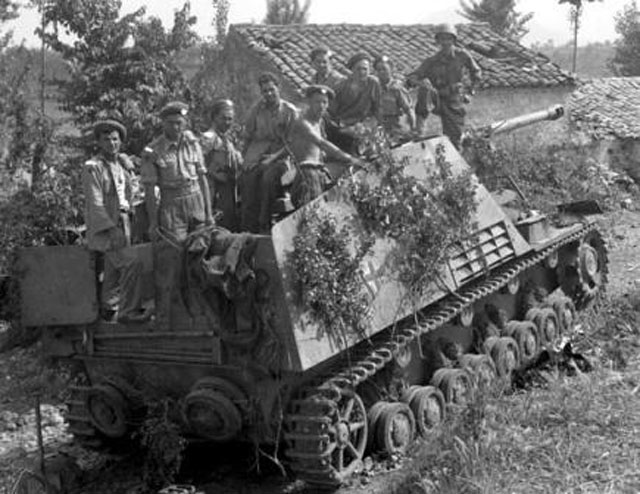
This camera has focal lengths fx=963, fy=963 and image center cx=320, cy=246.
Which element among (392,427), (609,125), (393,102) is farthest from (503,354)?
(609,125)

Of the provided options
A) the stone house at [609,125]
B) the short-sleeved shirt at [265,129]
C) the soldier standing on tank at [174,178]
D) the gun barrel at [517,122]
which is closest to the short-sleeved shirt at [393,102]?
the gun barrel at [517,122]

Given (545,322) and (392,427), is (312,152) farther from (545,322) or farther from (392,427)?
(545,322)

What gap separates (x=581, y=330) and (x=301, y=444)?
14.3ft

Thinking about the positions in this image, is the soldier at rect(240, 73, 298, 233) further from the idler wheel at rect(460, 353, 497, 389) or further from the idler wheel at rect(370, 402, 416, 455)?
the idler wheel at rect(460, 353, 497, 389)

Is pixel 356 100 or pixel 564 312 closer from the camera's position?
pixel 356 100

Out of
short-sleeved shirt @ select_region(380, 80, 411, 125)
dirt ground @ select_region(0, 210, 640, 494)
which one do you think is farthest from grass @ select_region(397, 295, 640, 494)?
short-sleeved shirt @ select_region(380, 80, 411, 125)

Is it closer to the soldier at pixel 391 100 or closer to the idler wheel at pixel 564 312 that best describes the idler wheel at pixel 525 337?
the idler wheel at pixel 564 312

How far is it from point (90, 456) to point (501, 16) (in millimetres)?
35305

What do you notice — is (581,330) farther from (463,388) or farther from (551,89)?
(551,89)

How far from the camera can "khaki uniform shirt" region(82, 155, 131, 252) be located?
263 inches

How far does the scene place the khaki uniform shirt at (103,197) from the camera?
669cm

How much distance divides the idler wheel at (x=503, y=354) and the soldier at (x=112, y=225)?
3401 mm

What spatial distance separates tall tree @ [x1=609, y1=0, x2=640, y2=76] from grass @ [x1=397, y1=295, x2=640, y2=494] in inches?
1364

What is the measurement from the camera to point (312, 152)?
782 cm
